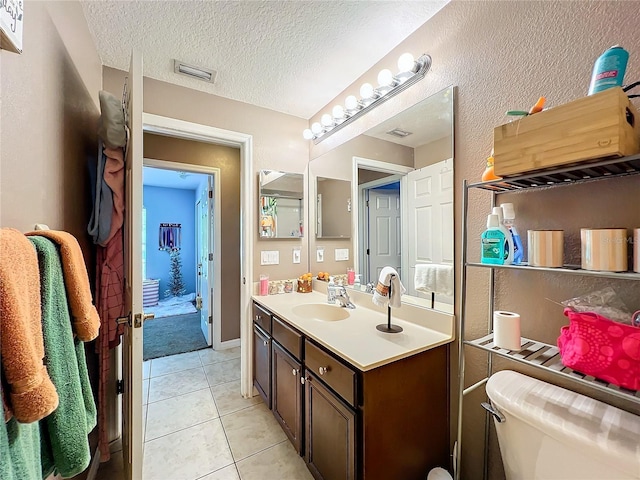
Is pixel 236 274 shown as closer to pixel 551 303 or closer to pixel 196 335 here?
pixel 196 335

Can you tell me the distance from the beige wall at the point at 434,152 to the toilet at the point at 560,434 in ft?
3.28

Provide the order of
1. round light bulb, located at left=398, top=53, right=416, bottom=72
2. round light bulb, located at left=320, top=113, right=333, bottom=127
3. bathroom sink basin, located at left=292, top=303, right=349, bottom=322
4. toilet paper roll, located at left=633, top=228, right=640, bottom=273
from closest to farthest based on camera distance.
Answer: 1. toilet paper roll, located at left=633, top=228, right=640, bottom=273
2. round light bulb, located at left=398, top=53, right=416, bottom=72
3. bathroom sink basin, located at left=292, top=303, right=349, bottom=322
4. round light bulb, located at left=320, top=113, right=333, bottom=127

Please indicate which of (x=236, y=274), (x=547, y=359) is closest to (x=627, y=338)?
(x=547, y=359)

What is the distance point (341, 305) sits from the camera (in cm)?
182

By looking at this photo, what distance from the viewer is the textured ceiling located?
1.30m

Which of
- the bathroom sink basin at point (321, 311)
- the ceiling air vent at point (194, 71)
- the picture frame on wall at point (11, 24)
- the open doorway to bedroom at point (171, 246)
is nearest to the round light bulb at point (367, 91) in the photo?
the ceiling air vent at point (194, 71)

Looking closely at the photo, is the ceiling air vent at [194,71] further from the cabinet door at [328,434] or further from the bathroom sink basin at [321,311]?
the cabinet door at [328,434]

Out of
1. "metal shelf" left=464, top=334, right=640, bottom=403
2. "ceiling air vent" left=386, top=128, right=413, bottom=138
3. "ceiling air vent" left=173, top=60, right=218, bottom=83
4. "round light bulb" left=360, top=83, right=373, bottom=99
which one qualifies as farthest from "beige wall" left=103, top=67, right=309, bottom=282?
"metal shelf" left=464, top=334, right=640, bottom=403

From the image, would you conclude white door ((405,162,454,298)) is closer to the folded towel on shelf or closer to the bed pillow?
the folded towel on shelf

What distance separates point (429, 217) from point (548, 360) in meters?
0.79

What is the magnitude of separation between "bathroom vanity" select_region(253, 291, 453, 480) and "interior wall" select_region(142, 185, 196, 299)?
16.6 ft

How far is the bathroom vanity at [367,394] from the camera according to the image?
3.39 ft

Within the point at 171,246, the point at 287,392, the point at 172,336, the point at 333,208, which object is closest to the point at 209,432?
the point at 287,392

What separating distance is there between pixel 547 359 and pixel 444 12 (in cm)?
157
